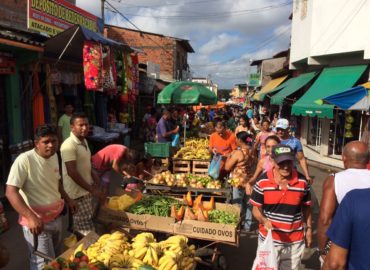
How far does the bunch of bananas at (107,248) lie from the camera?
3.26m

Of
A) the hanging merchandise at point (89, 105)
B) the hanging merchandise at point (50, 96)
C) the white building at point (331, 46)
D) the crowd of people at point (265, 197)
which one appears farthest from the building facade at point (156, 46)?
the crowd of people at point (265, 197)

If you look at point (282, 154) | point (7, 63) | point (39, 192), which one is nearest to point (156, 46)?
point (7, 63)

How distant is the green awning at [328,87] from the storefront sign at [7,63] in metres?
9.54

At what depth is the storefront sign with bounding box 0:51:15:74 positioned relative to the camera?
22.4 feet

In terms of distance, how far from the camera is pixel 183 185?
609cm

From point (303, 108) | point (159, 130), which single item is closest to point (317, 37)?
point (303, 108)

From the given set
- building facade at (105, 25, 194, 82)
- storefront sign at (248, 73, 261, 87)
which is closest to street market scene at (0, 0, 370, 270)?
building facade at (105, 25, 194, 82)

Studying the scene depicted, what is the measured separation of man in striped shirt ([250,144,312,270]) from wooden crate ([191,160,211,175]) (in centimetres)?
453

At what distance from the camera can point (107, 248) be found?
3.39 meters

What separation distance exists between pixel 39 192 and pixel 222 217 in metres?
2.25

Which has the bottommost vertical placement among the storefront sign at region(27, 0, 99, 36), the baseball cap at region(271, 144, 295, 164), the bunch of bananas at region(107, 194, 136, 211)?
the bunch of bananas at region(107, 194, 136, 211)

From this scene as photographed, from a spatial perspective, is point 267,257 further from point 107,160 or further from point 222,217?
point 107,160

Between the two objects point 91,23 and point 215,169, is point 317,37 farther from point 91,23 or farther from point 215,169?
point 215,169

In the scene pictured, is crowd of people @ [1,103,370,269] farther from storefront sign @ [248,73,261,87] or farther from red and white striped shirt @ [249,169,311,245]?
storefront sign @ [248,73,261,87]
